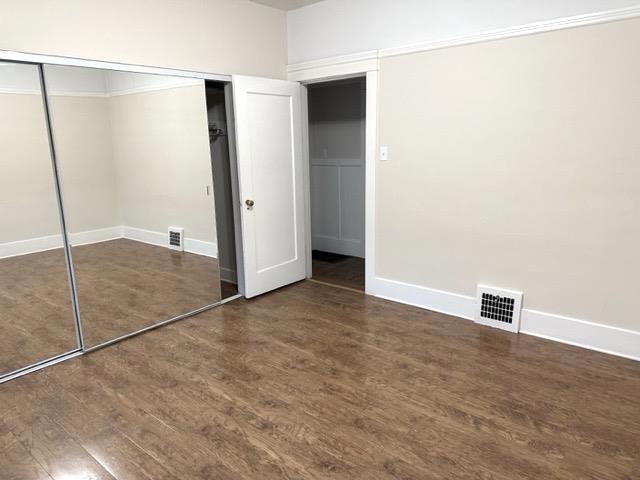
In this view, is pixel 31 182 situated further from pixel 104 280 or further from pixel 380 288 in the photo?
pixel 380 288

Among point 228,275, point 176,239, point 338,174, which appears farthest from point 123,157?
point 338,174

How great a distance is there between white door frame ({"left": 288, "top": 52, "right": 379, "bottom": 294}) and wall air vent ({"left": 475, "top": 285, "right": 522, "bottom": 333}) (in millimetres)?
989

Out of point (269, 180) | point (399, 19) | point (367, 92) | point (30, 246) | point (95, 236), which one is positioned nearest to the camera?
point (30, 246)

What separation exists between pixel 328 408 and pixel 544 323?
1.73 m

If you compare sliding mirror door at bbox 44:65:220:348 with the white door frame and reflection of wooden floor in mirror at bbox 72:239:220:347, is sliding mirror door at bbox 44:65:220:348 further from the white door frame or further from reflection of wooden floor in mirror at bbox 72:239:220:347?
the white door frame

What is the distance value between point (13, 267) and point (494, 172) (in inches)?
129

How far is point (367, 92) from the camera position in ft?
11.8

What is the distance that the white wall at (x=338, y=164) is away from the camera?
5.02 metres

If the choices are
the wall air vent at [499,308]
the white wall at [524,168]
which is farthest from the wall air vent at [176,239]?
the wall air vent at [499,308]

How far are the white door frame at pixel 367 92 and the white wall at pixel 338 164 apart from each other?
38.7 inches

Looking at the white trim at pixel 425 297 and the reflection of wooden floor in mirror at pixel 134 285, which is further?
the white trim at pixel 425 297

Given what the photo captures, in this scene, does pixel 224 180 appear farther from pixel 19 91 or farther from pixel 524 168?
pixel 524 168

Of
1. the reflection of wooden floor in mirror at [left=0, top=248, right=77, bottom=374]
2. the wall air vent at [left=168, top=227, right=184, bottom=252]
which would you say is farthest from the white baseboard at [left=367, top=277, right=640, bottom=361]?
the reflection of wooden floor in mirror at [left=0, top=248, right=77, bottom=374]

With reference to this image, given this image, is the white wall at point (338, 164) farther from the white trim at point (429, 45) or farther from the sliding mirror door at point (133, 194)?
the sliding mirror door at point (133, 194)
